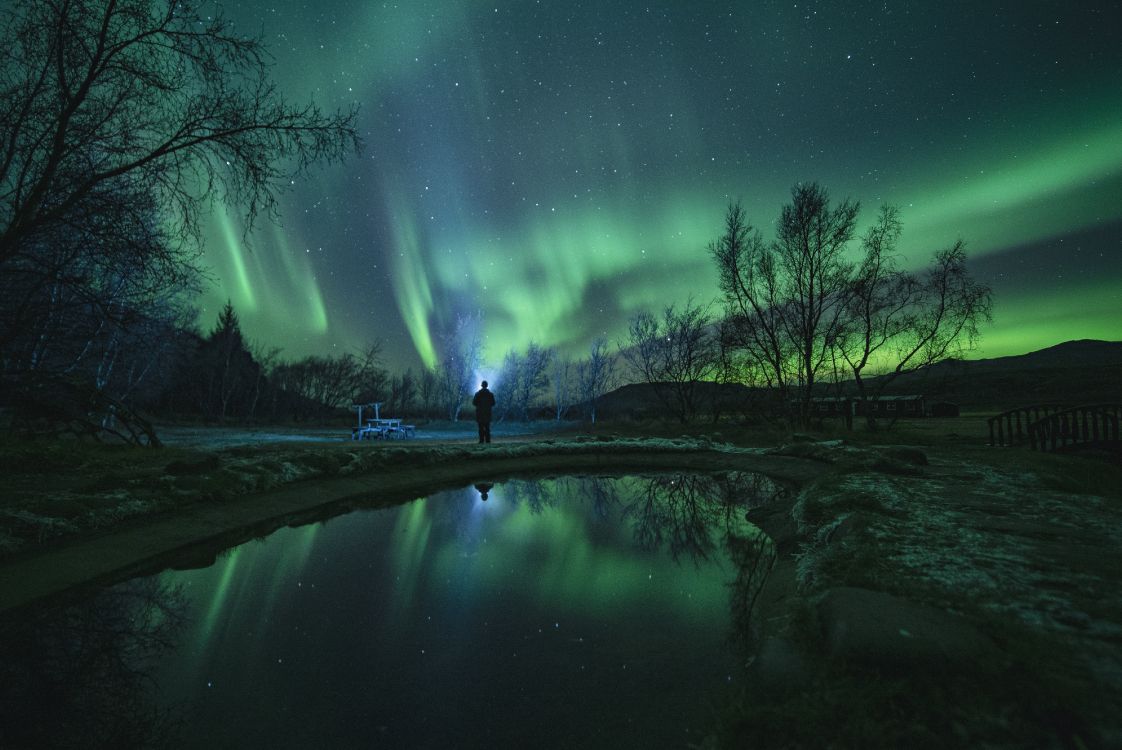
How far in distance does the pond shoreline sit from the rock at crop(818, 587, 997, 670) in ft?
23.4

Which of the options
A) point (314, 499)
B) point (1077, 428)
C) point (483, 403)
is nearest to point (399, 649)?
point (314, 499)

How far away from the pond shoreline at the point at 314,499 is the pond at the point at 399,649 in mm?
522

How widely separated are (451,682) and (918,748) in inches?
116

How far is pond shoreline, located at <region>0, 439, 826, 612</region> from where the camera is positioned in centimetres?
537

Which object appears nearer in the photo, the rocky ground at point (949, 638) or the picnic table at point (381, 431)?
the rocky ground at point (949, 638)

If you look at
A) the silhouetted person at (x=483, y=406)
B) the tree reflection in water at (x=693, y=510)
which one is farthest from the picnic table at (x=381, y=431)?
the tree reflection in water at (x=693, y=510)

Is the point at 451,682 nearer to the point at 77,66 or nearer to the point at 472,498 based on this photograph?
the point at 472,498

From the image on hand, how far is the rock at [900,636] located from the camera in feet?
7.77

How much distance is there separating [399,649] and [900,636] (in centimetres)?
369

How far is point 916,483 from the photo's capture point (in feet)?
26.9

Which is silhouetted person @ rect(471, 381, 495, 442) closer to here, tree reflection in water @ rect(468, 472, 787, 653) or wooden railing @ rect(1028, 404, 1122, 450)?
tree reflection in water @ rect(468, 472, 787, 653)

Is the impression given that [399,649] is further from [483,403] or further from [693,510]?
[483,403]

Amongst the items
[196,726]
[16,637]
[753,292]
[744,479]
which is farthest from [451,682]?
[753,292]

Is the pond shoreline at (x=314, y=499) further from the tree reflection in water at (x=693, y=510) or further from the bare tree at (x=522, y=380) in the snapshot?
the bare tree at (x=522, y=380)
